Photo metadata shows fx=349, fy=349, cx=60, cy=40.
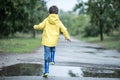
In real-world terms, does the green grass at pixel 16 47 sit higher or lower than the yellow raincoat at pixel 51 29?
lower

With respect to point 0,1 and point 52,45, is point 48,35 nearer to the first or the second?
point 52,45

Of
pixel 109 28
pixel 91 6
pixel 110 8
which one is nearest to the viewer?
Result: pixel 110 8

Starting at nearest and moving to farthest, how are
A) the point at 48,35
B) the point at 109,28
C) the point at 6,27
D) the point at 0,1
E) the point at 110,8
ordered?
the point at 48,35, the point at 0,1, the point at 6,27, the point at 110,8, the point at 109,28

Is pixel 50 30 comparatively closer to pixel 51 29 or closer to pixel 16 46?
pixel 51 29

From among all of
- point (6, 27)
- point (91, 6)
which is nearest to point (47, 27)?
point (6, 27)

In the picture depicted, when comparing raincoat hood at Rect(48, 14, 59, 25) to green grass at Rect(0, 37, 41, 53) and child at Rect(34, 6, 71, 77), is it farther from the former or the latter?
green grass at Rect(0, 37, 41, 53)

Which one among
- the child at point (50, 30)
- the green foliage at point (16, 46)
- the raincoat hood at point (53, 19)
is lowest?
the green foliage at point (16, 46)

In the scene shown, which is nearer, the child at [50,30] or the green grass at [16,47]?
the child at [50,30]

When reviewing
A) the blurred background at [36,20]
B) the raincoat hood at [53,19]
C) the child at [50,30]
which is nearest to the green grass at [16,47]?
the blurred background at [36,20]

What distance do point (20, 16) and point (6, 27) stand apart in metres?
7.67

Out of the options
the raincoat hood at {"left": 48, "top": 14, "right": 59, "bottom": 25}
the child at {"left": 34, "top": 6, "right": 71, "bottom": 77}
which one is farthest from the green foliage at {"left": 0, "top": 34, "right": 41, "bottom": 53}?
the raincoat hood at {"left": 48, "top": 14, "right": 59, "bottom": 25}

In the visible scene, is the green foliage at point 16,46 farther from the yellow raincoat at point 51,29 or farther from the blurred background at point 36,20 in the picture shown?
the yellow raincoat at point 51,29

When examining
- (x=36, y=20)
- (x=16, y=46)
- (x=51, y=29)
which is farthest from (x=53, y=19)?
(x=36, y=20)

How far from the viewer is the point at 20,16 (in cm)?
3600
